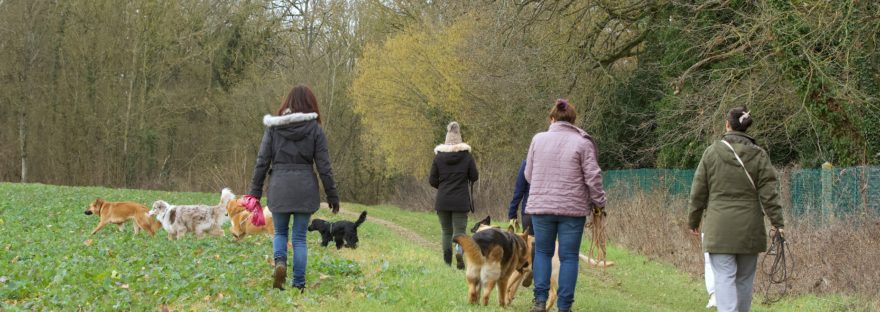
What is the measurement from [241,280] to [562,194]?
3472 mm

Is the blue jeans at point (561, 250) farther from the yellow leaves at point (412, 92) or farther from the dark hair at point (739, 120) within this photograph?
the yellow leaves at point (412, 92)

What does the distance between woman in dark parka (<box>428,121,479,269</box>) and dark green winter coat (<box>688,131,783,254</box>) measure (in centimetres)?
469

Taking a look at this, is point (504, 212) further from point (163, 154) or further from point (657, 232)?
point (163, 154)

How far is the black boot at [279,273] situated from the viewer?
8438 millimetres

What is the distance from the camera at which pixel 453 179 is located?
38.3 ft

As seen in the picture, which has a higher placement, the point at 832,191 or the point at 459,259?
the point at 832,191

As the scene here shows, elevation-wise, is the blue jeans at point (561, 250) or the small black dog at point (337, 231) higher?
the blue jeans at point (561, 250)

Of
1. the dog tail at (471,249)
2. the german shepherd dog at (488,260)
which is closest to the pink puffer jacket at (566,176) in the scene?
the german shepherd dog at (488,260)

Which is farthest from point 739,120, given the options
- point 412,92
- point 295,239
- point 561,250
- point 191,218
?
Answer: point 412,92

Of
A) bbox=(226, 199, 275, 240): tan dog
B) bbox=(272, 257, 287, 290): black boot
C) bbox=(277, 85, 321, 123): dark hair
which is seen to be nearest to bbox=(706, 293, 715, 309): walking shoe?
bbox=(272, 257, 287, 290): black boot

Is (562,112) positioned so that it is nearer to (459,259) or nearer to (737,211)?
(737,211)

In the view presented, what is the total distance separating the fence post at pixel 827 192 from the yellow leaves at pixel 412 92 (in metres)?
16.7

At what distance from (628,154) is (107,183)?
24.6m

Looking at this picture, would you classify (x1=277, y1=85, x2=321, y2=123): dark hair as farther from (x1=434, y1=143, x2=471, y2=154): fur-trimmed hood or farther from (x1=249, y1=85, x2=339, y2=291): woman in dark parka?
(x1=434, y1=143, x2=471, y2=154): fur-trimmed hood
